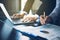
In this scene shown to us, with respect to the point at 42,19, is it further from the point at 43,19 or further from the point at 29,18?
the point at 29,18

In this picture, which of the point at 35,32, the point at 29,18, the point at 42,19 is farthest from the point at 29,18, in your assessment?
the point at 35,32

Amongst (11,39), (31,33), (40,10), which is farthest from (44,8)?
(11,39)

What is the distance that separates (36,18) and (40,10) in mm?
119

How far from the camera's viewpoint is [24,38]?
3.01 ft

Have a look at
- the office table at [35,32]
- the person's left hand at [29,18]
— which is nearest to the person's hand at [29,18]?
the person's left hand at [29,18]

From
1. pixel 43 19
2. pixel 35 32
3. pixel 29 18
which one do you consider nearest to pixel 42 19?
pixel 43 19

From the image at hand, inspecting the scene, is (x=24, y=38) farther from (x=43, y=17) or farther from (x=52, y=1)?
(x=52, y=1)

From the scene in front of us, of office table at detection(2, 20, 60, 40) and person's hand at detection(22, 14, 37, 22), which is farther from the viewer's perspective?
person's hand at detection(22, 14, 37, 22)

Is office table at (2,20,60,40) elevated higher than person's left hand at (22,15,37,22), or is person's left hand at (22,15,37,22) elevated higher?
person's left hand at (22,15,37,22)

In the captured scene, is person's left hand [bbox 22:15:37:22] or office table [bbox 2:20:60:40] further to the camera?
person's left hand [bbox 22:15:37:22]

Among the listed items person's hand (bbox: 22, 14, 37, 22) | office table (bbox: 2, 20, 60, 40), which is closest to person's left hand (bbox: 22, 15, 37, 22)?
person's hand (bbox: 22, 14, 37, 22)

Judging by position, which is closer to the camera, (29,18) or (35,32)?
(35,32)

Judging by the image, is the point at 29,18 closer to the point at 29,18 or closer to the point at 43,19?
the point at 29,18

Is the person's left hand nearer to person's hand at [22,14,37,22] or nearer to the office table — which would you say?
person's hand at [22,14,37,22]
